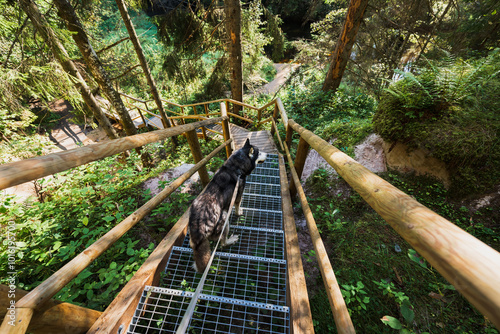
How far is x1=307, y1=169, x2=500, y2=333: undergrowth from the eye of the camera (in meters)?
1.76

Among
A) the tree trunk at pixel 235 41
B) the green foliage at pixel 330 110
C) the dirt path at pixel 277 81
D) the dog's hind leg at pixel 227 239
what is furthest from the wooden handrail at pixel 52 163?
the dirt path at pixel 277 81

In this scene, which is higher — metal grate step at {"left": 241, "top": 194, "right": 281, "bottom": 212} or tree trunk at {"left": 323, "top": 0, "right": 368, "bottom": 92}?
tree trunk at {"left": 323, "top": 0, "right": 368, "bottom": 92}

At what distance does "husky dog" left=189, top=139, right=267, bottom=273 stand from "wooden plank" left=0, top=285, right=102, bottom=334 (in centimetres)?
88

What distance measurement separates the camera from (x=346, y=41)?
A: 5934 mm

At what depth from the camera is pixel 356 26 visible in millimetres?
5645

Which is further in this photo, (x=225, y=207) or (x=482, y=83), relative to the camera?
(x=482, y=83)

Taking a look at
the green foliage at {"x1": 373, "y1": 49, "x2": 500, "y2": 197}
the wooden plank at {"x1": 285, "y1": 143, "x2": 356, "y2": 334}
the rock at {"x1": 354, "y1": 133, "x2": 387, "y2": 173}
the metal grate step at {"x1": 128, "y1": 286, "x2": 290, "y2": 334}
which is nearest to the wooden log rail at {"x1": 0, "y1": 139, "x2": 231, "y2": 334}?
the metal grate step at {"x1": 128, "y1": 286, "x2": 290, "y2": 334}

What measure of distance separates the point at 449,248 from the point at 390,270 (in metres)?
2.27

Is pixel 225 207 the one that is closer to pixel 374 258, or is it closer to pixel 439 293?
pixel 374 258

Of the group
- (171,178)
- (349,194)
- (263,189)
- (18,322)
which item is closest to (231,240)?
(263,189)

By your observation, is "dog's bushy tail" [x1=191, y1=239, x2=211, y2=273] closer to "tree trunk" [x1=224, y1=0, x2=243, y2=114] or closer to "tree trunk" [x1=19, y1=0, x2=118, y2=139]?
"tree trunk" [x1=19, y1=0, x2=118, y2=139]

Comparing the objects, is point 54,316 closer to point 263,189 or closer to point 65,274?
point 65,274

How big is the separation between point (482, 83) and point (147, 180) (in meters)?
7.03

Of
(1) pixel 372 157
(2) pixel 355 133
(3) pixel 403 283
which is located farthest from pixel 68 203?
(2) pixel 355 133
